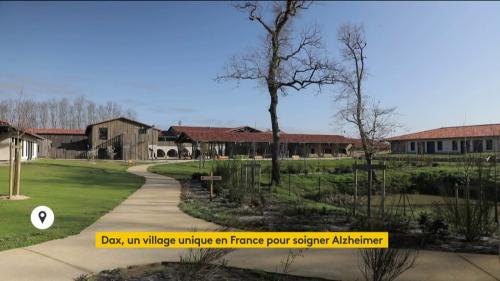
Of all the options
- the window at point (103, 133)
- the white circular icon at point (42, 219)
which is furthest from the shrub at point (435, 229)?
the window at point (103, 133)

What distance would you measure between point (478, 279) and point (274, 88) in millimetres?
17233

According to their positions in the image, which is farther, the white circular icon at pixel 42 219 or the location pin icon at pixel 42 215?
the location pin icon at pixel 42 215

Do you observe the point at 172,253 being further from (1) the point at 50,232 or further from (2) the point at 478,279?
(2) the point at 478,279

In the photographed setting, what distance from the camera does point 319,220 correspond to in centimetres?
1005

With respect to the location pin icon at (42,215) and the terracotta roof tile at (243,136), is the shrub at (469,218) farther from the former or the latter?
the terracotta roof tile at (243,136)

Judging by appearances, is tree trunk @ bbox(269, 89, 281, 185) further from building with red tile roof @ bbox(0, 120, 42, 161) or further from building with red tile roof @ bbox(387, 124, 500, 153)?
building with red tile roof @ bbox(387, 124, 500, 153)

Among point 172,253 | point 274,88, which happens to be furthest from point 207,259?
point 274,88

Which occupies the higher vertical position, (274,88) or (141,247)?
(274,88)

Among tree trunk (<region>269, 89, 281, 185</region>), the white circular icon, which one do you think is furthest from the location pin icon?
tree trunk (<region>269, 89, 281, 185</region>)

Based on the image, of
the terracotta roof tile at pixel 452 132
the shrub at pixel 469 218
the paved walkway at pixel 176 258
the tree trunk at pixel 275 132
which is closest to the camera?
the paved walkway at pixel 176 258

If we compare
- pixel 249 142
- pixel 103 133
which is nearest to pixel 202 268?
pixel 249 142

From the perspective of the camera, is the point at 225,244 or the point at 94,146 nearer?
the point at 225,244

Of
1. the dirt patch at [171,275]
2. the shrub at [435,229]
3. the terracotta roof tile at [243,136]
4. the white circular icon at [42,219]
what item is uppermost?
the terracotta roof tile at [243,136]

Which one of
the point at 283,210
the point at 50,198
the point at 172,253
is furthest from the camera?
the point at 50,198
